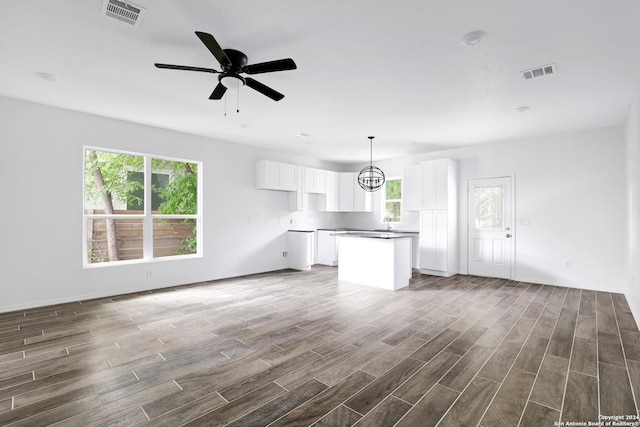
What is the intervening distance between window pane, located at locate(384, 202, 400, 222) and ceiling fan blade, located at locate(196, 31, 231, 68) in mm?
6141

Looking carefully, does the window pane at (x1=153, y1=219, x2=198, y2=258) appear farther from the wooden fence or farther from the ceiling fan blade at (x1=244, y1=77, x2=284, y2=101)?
the ceiling fan blade at (x1=244, y1=77, x2=284, y2=101)

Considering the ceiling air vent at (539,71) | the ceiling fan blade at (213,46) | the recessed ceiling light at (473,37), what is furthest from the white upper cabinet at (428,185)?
the ceiling fan blade at (213,46)

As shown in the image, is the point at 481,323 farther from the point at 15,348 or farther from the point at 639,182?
the point at 15,348

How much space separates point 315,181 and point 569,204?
5156 millimetres

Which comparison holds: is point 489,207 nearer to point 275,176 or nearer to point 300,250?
point 300,250

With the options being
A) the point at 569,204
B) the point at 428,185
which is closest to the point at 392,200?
the point at 428,185

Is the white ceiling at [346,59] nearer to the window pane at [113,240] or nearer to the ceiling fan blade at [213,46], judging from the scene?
the ceiling fan blade at [213,46]

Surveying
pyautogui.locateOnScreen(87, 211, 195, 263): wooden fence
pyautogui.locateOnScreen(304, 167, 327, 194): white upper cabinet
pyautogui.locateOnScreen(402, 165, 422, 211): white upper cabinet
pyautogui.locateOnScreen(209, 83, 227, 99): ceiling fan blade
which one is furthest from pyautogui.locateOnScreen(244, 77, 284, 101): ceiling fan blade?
pyautogui.locateOnScreen(402, 165, 422, 211): white upper cabinet

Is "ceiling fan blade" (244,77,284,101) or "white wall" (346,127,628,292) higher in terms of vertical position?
"ceiling fan blade" (244,77,284,101)

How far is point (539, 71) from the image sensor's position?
10.5 ft

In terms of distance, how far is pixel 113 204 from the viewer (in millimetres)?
5156

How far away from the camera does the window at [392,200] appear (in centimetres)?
812

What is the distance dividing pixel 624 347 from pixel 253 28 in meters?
4.48

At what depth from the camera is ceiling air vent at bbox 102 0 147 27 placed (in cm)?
223
